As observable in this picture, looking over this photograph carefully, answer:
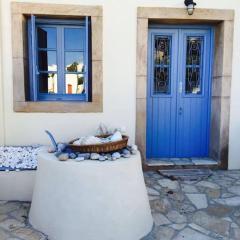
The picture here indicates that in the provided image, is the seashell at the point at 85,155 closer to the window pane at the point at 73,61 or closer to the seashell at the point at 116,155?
the seashell at the point at 116,155

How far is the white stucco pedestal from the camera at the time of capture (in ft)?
8.56

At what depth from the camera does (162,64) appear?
191 inches

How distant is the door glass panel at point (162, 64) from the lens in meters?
4.83

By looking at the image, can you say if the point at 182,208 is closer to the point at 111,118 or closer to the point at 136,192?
the point at 136,192

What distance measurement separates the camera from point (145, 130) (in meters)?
4.64

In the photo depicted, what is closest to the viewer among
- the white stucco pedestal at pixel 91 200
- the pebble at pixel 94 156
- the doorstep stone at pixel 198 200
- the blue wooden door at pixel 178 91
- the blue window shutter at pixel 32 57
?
the white stucco pedestal at pixel 91 200

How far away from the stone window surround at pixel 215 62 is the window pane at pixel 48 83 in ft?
4.33

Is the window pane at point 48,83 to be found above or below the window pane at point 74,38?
below

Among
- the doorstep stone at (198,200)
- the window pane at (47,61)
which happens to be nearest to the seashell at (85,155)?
the doorstep stone at (198,200)

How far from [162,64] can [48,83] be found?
1887mm

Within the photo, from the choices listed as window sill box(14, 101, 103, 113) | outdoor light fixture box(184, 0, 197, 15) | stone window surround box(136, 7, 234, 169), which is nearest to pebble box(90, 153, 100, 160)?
window sill box(14, 101, 103, 113)

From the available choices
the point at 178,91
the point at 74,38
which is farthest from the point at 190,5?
the point at 74,38

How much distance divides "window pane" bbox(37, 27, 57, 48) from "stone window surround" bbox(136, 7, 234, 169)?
1326mm

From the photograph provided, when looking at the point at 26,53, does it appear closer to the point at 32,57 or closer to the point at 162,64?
the point at 32,57
